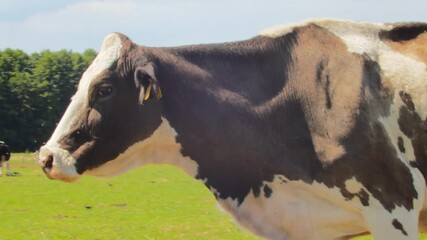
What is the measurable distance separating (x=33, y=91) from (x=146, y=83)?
73.5 m

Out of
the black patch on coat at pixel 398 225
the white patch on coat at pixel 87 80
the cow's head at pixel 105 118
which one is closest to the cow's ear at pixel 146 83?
the cow's head at pixel 105 118

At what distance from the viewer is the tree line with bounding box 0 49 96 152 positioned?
73.4 m

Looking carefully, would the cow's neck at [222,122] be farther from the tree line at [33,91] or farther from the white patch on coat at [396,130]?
the tree line at [33,91]

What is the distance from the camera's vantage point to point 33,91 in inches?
3034

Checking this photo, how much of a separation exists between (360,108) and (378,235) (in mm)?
990

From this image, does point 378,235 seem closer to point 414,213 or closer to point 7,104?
point 414,213

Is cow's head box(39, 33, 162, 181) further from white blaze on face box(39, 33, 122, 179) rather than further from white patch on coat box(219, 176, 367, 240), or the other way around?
white patch on coat box(219, 176, 367, 240)

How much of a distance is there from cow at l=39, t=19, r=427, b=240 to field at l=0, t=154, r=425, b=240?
317 cm

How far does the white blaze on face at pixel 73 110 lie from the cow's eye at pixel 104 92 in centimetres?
10

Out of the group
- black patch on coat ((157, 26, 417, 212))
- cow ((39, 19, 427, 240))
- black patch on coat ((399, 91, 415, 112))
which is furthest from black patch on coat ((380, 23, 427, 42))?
black patch on coat ((399, 91, 415, 112))

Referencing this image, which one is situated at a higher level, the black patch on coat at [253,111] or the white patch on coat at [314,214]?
the black patch on coat at [253,111]

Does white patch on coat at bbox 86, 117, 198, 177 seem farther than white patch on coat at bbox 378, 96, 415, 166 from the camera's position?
Yes

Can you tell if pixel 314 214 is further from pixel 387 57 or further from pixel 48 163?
pixel 48 163

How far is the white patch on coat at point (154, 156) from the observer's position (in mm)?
6043
